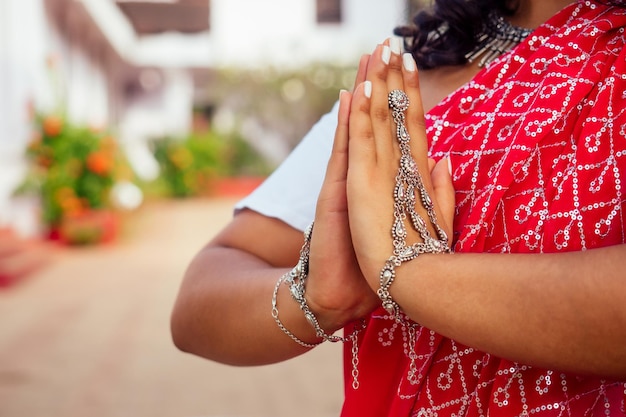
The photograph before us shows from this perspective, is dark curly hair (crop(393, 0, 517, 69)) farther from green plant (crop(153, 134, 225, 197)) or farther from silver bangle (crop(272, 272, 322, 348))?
green plant (crop(153, 134, 225, 197))

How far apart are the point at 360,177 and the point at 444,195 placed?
0.46 feet

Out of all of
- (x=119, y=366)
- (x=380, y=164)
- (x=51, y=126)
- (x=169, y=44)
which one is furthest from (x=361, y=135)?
(x=169, y=44)

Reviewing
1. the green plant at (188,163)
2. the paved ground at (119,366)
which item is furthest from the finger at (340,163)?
the green plant at (188,163)

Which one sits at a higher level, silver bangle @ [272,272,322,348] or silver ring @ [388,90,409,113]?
silver ring @ [388,90,409,113]

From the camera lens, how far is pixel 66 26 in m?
12.4

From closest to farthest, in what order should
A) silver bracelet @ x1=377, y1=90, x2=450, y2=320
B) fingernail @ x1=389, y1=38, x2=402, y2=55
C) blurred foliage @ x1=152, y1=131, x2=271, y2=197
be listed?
silver bracelet @ x1=377, y1=90, x2=450, y2=320 → fingernail @ x1=389, y1=38, x2=402, y2=55 → blurred foliage @ x1=152, y1=131, x2=271, y2=197

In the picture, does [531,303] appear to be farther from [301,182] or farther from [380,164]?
[301,182]

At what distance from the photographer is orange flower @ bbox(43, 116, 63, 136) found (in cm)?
830

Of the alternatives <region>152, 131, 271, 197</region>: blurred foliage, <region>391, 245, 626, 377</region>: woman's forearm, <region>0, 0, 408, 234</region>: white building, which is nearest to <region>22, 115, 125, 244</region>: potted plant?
<region>0, 0, 408, 234</region>: white building

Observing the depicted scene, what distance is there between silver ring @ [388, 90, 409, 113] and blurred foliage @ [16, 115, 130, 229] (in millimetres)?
7774

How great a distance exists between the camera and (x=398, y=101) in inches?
39.1

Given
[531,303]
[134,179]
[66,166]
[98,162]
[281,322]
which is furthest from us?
[134,179]

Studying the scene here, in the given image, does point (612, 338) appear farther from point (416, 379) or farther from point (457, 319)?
point (416, 379)

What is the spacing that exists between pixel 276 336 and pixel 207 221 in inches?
405
